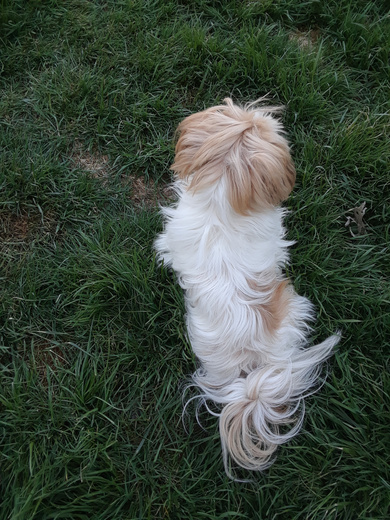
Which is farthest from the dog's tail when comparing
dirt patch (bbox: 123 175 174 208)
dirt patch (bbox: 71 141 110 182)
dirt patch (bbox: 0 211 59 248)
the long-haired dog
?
dirt patch (bbox: 71 141 110 182)

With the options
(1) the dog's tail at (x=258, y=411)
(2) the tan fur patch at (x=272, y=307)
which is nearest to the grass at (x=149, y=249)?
(1) the dog's tail at (x=258, y=411)

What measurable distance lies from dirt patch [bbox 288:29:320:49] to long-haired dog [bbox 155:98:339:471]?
1.54 metres

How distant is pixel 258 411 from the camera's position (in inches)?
85.4

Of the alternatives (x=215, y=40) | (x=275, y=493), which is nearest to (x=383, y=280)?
(x=275, y=493)

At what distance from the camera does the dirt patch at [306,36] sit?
3.43 metres

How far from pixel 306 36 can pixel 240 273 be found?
2.42 metres

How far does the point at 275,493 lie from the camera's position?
2309 millimetres

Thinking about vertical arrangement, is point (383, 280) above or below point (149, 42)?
below

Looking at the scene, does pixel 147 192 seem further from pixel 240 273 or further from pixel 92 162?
pixel 240 273

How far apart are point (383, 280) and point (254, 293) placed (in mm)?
1091

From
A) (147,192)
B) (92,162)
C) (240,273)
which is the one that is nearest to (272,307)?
(240,273)

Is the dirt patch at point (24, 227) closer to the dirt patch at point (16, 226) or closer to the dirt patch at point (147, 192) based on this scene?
the dirt patch at point (16, 226)

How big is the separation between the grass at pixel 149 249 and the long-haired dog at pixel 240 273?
0.30 metres

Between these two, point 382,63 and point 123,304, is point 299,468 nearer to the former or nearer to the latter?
point 123,304
